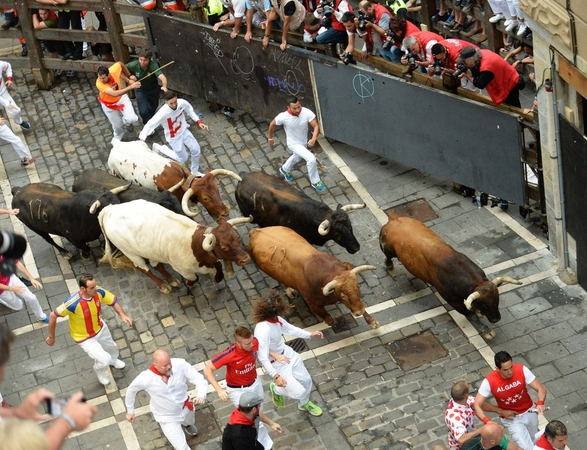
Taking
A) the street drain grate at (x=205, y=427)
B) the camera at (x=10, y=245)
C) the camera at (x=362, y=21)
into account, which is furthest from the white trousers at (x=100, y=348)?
the camera at (x=362, y=21)

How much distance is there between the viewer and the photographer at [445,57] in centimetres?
1647

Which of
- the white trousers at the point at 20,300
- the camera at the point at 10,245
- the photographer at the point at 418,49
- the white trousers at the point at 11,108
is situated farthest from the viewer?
the white trousers at the point at 11,108

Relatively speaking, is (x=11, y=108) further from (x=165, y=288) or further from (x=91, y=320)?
(x=91, y=320)

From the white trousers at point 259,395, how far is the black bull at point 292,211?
3.22 metres

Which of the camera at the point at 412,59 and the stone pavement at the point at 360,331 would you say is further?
the camera at the point at 412,59

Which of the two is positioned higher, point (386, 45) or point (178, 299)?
point (386, 45)

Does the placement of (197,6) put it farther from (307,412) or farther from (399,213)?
(307,412)

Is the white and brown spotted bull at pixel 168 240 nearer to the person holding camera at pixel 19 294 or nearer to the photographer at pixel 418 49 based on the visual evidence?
the person holding camera at pixel 19 294

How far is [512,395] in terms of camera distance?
39.3ft

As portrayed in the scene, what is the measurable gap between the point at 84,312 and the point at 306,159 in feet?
18.2

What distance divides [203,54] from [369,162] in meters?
4.28

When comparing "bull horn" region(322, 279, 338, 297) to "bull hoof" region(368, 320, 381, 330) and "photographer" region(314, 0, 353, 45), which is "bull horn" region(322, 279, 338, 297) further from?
"photographer" region(314, 0, 353, 45)

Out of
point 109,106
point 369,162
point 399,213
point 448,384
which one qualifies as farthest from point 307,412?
point 109,106

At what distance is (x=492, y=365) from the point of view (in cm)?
1409
